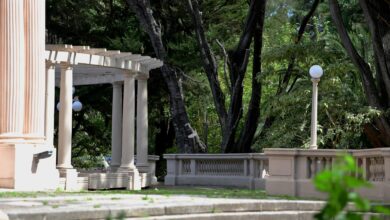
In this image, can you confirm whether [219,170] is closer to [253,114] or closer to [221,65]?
[253,114]

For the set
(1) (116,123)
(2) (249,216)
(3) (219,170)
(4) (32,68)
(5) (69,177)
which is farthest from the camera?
(1) (116,123)

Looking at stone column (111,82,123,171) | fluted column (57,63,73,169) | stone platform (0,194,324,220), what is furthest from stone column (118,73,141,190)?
stone platform (0,194,324,220)

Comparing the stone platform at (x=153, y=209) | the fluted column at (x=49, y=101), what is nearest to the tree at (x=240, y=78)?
the fluted column at (x=49, y=101)

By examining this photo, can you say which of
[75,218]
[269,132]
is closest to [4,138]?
[75,218]

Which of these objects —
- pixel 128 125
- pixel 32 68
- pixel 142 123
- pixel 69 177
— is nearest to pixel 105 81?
pixel 142 123

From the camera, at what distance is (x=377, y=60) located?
77.5ft

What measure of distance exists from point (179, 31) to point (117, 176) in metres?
14.0

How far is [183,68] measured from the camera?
38062 mm

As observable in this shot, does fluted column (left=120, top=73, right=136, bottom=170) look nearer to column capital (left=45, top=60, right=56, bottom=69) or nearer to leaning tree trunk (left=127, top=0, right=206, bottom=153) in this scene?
column capital (left=45, top=60, right=56, bottom=69)

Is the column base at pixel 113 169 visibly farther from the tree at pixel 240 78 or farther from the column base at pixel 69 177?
the column base at pixel 69 177

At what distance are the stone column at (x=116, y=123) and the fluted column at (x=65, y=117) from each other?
496cm

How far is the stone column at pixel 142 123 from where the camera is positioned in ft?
100.0

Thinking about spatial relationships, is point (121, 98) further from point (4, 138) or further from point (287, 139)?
point (4, 138)

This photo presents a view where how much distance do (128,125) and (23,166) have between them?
8.80m
